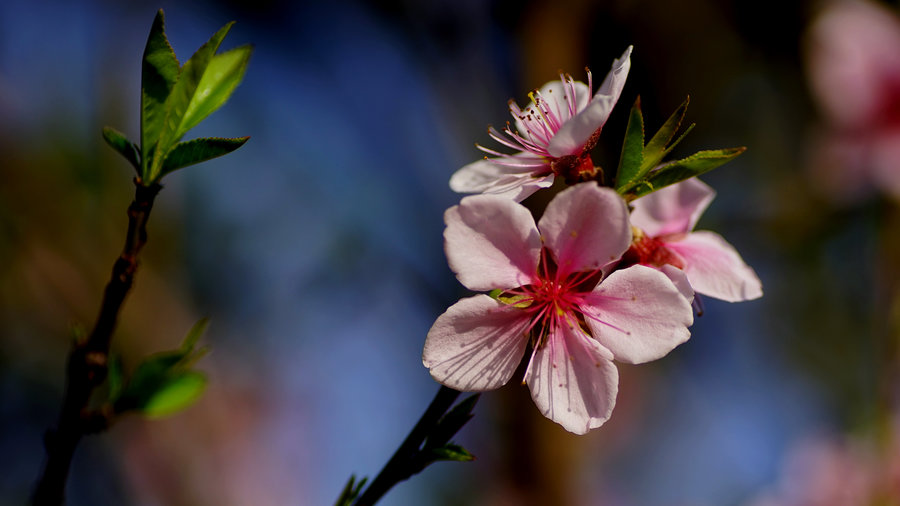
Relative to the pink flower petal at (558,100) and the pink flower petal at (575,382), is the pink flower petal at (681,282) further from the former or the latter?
the pink flower petal at (558,100)

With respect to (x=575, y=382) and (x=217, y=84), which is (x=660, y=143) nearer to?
(x=575, y=382)

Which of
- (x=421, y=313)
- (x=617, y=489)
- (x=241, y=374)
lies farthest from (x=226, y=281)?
(x=617, y=489)

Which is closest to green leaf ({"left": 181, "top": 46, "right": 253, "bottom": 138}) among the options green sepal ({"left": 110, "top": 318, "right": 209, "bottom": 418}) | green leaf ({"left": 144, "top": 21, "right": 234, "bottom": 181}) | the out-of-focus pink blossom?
green leaf ({"left": 144, "top": 21, "right": 234, "bottom": 181})

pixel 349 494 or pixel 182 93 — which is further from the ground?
pixel 182 93

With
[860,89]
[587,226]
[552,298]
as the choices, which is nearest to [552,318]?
[552,298]

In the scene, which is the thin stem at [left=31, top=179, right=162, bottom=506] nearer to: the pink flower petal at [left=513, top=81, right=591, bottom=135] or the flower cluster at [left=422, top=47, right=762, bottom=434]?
the flower cluster at [left=422, top=47, right=762, bottom=434]
